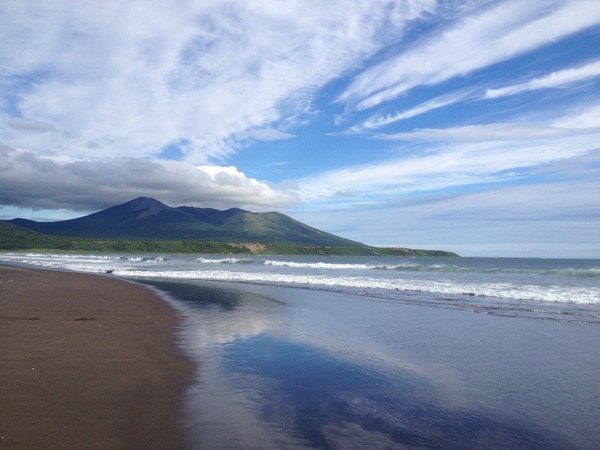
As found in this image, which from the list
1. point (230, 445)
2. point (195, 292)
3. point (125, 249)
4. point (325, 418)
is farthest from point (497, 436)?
point (125, 249)

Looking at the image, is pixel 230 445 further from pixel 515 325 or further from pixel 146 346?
pixel 515 325

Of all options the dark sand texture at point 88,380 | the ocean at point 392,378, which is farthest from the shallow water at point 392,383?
the dark sand texture at point 88,380

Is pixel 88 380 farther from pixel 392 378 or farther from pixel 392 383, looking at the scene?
pixel 392 378

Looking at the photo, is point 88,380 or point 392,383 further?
point 392,383

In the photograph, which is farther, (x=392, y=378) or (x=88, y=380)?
(x=392, y=378)

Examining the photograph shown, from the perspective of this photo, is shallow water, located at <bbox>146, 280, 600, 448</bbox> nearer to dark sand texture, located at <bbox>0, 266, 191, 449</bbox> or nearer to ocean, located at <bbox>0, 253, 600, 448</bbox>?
ocean, located at <bbox>0, 253, 600, 448</bbox>

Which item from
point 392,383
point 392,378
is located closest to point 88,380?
point 392,383

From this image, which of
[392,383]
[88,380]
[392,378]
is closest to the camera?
[88,380]

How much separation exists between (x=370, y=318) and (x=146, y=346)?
7242mm

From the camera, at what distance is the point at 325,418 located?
223 inches

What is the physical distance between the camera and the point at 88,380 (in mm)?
6762

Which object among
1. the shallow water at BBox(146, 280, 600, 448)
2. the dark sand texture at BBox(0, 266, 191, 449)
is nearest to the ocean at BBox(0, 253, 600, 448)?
the shallow water at BBox(146, 280, 600, 448)

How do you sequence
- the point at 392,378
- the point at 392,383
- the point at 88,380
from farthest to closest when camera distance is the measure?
the point at 392,378 → the point at 392,383 → the point at 88,380

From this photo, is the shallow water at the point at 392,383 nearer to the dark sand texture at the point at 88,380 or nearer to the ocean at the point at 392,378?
the ocean at the point at 392,378
